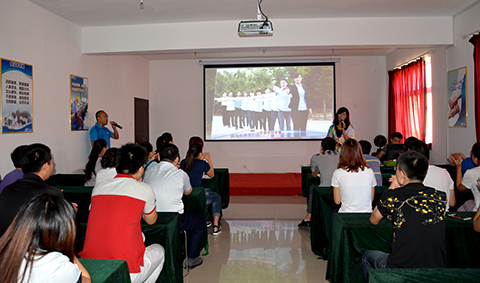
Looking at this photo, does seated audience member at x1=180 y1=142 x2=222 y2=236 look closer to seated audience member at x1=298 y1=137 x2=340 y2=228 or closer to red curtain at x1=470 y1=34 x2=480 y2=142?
seated audience member at x1=298 y1=137 x2=340 y2=228

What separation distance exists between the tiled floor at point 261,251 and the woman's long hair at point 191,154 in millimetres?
892

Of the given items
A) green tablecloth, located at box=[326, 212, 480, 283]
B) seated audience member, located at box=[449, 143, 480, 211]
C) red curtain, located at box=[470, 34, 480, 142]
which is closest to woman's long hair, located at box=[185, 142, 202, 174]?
green tablecloth, located at box=[326, 212, 480, 283]

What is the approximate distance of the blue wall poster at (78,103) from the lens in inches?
216

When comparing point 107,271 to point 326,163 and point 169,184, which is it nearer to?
point 169,184

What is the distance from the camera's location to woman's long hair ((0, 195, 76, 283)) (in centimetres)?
114

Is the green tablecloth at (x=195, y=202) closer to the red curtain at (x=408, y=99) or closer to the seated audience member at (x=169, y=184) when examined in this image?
the seated audience member at (x=169, y=184)

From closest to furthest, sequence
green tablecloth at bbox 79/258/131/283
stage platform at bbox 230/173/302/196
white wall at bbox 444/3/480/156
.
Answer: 1. green tablecloth at bbox 79/258/131/283
2. white wall at bbox 444/3/480/156
3. stage platform at bbox 230/173/302/196

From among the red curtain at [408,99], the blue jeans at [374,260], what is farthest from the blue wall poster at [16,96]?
the red curtain at [408,99]

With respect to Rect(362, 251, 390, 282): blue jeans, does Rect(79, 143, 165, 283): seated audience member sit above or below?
above

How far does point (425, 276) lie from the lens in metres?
1.60

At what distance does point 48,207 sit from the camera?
118 centimetres

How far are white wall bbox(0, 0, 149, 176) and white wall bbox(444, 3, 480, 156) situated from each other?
5.83m

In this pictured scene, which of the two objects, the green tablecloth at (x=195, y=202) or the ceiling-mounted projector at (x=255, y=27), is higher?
the ceiling-mounted projector at (x=255, y=27)

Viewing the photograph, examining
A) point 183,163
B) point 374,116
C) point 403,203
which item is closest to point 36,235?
point 403,203
